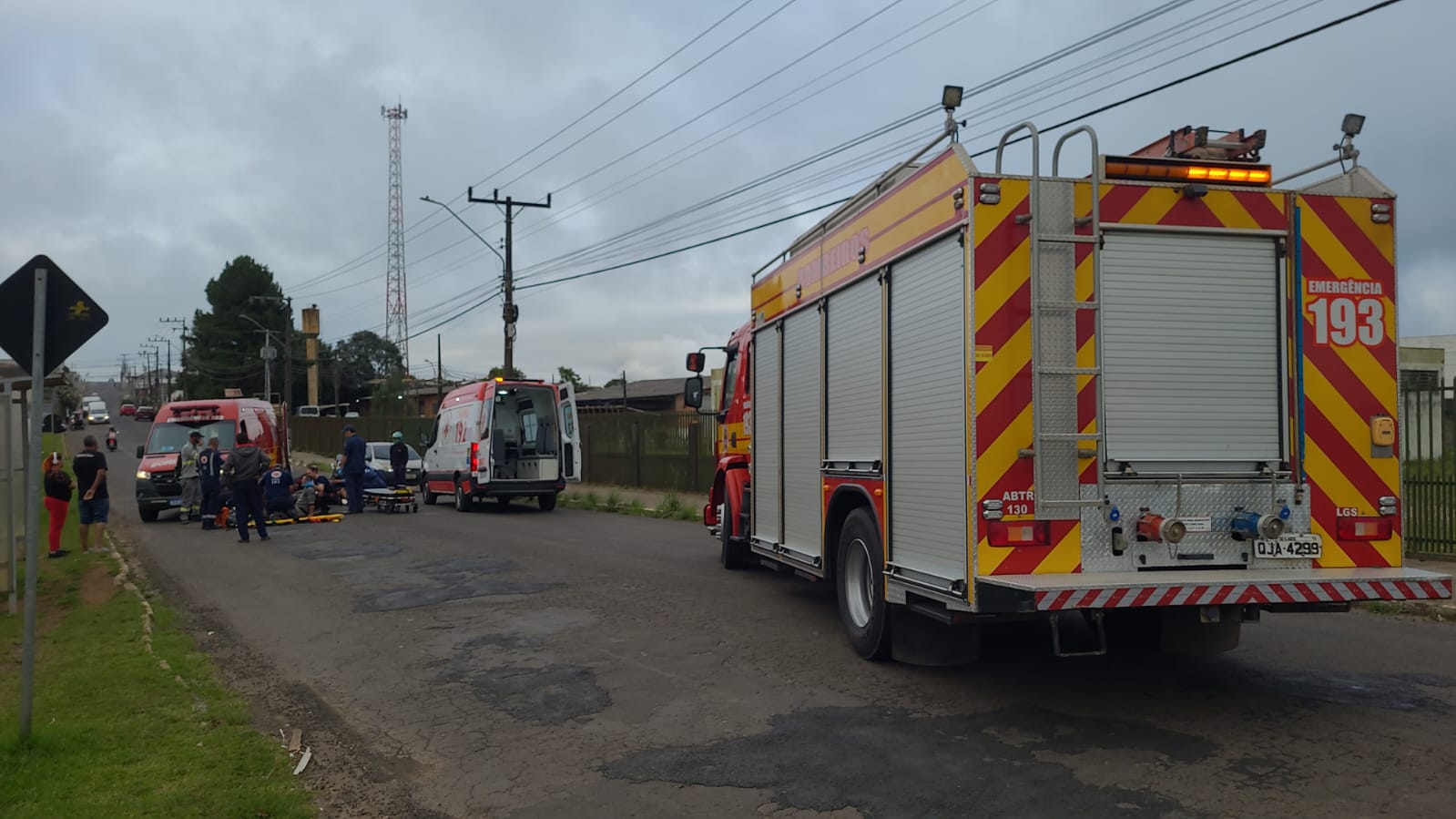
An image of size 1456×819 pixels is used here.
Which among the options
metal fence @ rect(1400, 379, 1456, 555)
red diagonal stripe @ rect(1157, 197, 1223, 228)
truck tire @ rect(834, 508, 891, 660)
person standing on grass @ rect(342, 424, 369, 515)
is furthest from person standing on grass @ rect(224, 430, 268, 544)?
metal fence @ rect(1400, 379, 1456, 555)

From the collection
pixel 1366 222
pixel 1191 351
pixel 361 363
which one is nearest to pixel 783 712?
pixel 1191 351

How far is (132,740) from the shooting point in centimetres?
565

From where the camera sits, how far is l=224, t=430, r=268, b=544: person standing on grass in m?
15.6

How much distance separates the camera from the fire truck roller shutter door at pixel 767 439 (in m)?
9.51

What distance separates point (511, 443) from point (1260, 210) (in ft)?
60.2

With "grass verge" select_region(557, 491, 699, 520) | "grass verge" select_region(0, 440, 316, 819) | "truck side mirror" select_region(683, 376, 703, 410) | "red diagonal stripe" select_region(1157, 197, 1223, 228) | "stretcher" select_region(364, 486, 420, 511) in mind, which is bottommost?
"grass verge" select_region(0, 440, 316, 819)

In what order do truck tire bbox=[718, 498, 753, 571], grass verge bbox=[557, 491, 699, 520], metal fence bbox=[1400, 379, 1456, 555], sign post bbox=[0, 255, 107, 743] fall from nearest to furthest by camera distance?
sign post bbox=[0, 255, 107, 743] < metal fence bbox=[1400, 379, 1456, 555] < truck tire bbox=[718, 498, 753, 571] < grass verge bbox=[557, 491, 699, 520]

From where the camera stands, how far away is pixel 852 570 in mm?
7789

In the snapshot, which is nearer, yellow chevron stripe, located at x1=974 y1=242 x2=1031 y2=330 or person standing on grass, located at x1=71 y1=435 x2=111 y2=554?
yellow chevron stripe, located at x1=974 y1=242 x2=1031 y2=330

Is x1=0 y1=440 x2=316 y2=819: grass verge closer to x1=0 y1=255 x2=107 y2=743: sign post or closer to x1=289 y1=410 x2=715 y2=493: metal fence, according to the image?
x1=0 y1=255 x2=107 y2=743: sign post

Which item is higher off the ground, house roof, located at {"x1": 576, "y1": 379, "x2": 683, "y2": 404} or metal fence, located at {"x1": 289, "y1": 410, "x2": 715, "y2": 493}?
house roof, located at {"x1": 576, "y1": 379, "x2": 683, "y2": 404}

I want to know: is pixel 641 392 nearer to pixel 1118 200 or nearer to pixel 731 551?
pixel 731 551

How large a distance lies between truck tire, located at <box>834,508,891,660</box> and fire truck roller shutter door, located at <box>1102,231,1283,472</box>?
1.89 m

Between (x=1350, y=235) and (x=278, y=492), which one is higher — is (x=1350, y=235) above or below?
above
